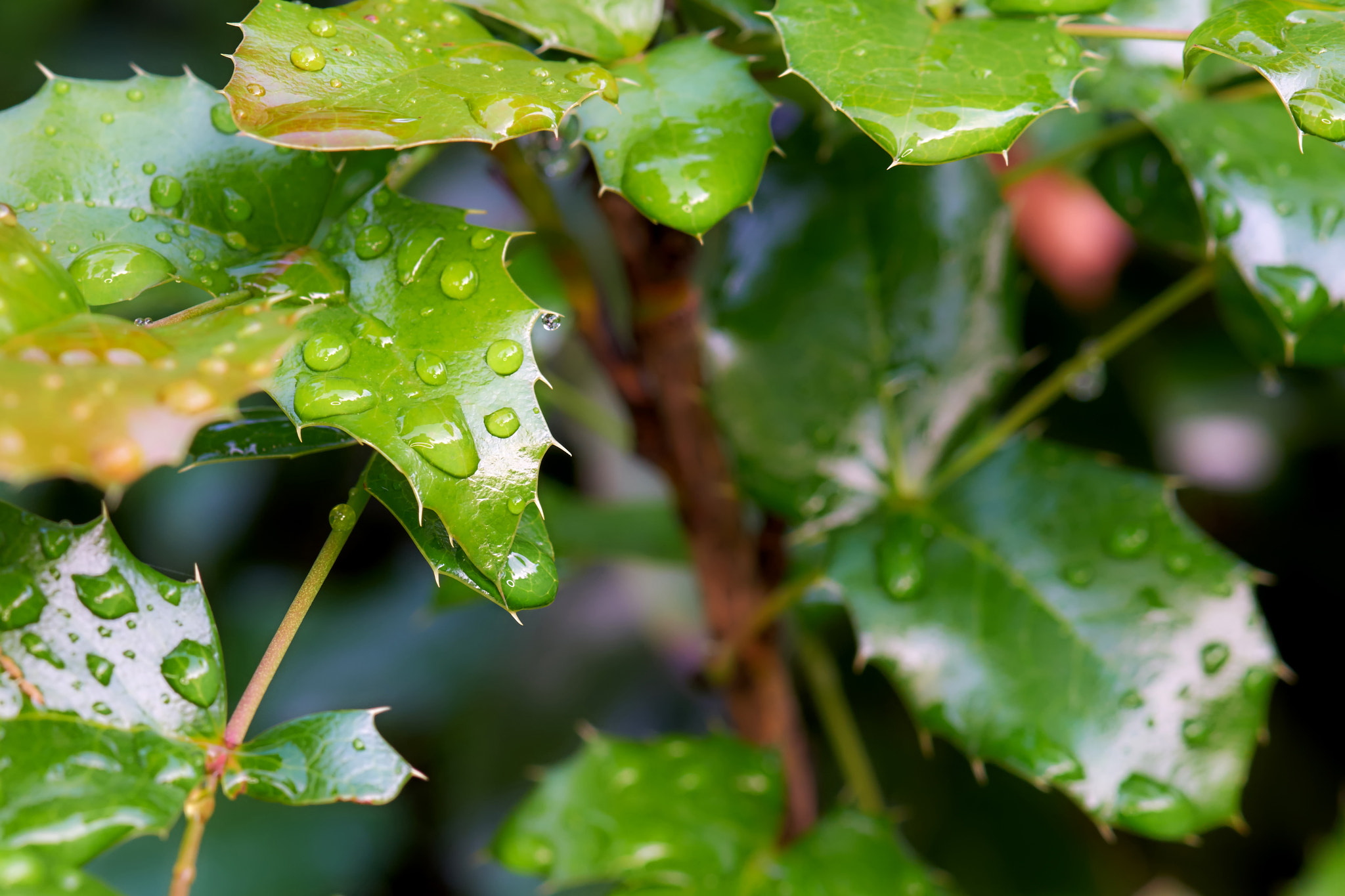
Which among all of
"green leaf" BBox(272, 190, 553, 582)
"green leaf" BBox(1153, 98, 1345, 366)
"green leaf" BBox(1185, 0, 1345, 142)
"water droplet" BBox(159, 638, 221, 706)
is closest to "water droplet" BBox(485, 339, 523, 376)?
"green leaf" BBox(272, 190, 553, 582)

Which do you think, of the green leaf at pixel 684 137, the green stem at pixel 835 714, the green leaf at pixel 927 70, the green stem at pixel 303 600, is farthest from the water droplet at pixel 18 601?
the green stem at pixel 835 714

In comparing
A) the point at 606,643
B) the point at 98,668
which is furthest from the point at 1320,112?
the point at 606,643

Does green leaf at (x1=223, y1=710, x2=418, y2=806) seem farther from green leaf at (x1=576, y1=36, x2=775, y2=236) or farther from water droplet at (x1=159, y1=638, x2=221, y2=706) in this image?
green leaf at (x1=576, y1=36, x2=775, y2=236)

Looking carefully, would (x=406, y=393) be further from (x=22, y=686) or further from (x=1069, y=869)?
(x=1069, y=869)

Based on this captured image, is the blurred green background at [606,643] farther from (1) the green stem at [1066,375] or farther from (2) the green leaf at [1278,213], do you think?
(2) the green leaf at [1278,213]

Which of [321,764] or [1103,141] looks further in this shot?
[1103,141]

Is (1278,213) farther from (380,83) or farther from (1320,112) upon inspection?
(380,83)
